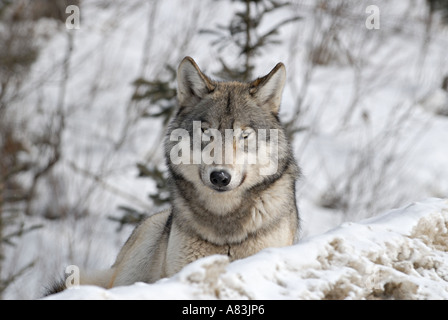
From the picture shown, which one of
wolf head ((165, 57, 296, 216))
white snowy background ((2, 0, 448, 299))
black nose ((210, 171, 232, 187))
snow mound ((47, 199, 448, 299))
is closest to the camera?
snow mound ((47, 199, 448, 299))

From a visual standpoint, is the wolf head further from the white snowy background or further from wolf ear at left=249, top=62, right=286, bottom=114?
the white snowy background

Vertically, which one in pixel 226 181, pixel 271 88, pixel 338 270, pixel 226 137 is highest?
pixel 271 88

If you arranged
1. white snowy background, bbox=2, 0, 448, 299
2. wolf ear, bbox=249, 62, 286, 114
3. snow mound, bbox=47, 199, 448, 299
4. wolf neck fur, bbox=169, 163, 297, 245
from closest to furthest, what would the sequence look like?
snow mound, bbox=47, 199, 448, 299 → wolf neck fur, bbox=169, 163, 297, 245 → wolf ear, bbox=249, 62, 286, 114 → white snowy background, bbox=2, 0, 448, 299

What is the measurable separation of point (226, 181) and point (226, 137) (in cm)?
37

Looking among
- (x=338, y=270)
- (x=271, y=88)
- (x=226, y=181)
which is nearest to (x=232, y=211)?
(x=226, y=181)

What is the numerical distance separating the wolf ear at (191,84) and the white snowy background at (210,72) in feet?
12.3

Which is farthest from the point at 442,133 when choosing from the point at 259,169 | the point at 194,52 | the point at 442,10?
the point at 259,169

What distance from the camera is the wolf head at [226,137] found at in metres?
4.20

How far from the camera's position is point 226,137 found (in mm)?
4258

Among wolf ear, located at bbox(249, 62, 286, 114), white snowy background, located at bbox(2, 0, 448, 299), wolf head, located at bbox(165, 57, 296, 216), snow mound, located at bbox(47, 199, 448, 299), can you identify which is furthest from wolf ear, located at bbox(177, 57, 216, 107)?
white snowy background, located at bbox(2, 0, 448, 299)

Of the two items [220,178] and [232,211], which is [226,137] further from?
[232,211]

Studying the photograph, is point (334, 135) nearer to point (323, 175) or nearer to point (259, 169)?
point (323, 175)

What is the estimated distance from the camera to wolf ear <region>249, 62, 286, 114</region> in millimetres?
4586
